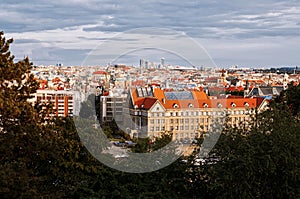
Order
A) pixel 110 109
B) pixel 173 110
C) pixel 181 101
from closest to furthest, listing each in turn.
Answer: pixel 110 109, pixel 181 101, pixel 173 110

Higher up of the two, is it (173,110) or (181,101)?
(181,101)

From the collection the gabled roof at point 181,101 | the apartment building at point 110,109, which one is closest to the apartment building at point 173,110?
the gabled roof at point 181,101

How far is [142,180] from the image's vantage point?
26.3 feet

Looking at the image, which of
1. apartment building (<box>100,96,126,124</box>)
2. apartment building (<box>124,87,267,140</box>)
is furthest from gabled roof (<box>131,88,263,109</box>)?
apartment building (<box>100,96,126,124</box>)

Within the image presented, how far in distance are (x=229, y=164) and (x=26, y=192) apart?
3.12 metres

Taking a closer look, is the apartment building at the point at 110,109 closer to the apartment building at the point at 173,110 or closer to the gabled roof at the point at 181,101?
the apartment building at the point at 173,110

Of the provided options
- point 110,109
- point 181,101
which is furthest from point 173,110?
point 110,109

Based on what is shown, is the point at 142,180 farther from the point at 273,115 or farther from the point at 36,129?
the point at 273,115

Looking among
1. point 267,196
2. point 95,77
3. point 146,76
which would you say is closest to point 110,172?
point 267,196

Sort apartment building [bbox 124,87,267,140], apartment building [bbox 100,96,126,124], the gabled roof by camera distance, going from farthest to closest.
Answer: the gabled roof
apartment building [bbox 100,96,126,124]
apartment building [bbox 124,87,267,140]

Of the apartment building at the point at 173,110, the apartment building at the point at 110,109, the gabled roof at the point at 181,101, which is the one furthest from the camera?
the gabled roof at the point at 181,101

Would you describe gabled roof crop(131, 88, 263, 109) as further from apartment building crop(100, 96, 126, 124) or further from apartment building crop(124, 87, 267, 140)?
apartment building crop(100, 96, 126, 124)

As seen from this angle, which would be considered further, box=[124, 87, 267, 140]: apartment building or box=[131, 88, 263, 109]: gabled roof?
box=[131, 88, 263, 109]: gabled roof

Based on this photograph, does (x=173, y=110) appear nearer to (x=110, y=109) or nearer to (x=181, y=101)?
(x=181, y=101)
